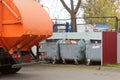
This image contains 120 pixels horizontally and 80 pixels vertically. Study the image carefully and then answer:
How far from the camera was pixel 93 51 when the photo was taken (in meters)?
19.2

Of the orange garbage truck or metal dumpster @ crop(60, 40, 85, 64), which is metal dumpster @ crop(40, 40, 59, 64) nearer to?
metal dumpster @ crop(60, 40, 85, 64)

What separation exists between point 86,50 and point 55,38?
225 centimetres

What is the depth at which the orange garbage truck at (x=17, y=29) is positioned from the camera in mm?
13578

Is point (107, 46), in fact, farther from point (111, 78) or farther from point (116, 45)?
point (111, 78)

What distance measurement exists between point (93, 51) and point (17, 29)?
21.4ft

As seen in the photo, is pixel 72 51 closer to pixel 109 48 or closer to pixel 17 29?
Result: pixel 109 48

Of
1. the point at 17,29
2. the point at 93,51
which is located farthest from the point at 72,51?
the point at 17,29

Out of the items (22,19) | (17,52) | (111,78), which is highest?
(22,19)

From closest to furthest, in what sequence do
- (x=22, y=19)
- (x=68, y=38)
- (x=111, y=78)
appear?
(x=22, y=19)
(x=111, y=78)
(x=68, y=38)

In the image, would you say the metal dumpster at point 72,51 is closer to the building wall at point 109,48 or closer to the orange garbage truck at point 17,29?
the building wall at point 109,48

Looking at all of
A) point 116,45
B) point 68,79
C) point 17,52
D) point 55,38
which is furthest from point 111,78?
point 55,38

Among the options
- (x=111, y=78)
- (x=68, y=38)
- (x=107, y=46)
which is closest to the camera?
(x=111, y=78)

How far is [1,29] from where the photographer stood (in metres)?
13.8

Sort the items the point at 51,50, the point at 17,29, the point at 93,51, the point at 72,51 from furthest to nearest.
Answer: the point at 51,50, the point at 72,51, the point at 93,51, the point at 17,29
